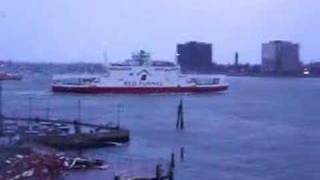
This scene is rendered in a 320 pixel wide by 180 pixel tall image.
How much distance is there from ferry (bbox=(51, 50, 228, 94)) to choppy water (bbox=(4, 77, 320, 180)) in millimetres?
2478

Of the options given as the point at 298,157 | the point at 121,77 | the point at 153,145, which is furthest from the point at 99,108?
the point at 298,157

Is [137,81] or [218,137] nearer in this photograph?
[218,137]

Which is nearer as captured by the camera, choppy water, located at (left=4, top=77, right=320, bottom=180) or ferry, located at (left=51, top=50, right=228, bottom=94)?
choppy water, located at (left=4, top=77, right=320, bottom=180)

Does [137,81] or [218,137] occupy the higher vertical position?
[137,81]

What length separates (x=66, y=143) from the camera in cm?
962

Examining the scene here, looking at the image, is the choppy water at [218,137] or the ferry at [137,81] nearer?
the choppy water at [218,137]

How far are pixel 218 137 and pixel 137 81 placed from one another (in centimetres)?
1270

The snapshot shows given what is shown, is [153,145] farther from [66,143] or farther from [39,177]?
[39,177]

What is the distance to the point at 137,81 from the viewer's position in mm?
24609

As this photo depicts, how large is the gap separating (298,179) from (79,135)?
11.2ft

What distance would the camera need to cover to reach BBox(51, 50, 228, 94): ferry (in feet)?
80.1

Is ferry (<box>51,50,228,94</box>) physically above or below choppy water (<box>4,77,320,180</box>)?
above

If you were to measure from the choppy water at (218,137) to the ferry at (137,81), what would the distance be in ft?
8.13

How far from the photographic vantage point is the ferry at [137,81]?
24422 mm
